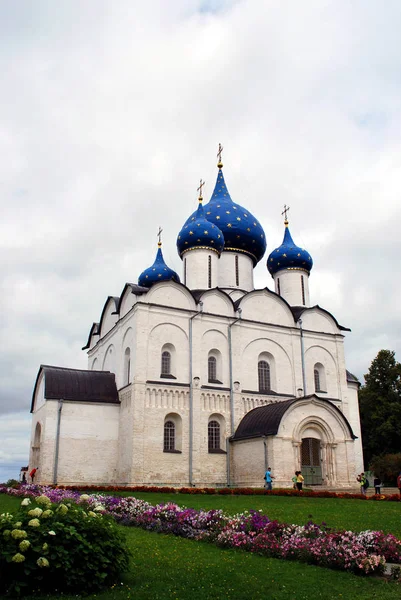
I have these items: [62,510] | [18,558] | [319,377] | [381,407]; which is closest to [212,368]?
[319,377]

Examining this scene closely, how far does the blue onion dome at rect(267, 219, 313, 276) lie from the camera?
2988cm

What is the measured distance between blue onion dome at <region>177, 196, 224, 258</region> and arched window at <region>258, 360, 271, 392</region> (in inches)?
238

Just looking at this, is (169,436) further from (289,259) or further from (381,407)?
(381,407)

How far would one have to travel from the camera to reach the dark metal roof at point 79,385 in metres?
22.9

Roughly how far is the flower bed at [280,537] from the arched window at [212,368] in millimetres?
13873

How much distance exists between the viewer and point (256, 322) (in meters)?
26.1

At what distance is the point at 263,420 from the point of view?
73.9ft

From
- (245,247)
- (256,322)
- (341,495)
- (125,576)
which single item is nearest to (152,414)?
(256,322)

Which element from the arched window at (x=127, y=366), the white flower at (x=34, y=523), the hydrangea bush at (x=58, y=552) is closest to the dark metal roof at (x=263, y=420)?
the arched window at (x=127, y=366)

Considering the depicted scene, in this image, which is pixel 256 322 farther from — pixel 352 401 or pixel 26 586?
pixel 26 586

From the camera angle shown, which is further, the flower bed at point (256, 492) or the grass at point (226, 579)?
the flower bed at point (256, 492)

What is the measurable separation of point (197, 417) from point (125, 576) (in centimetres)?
1685

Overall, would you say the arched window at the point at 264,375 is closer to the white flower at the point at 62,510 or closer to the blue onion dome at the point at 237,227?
the blue onion dome at the point at 237,227

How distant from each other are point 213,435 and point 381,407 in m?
14.8
